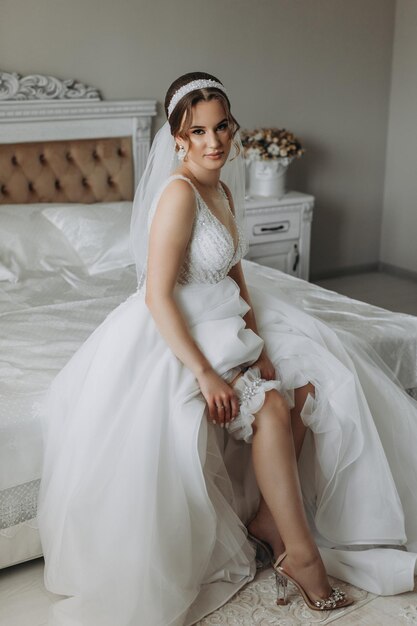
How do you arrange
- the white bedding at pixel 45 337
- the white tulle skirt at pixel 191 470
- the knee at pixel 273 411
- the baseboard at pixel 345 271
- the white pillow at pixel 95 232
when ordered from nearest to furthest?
the white tulle skirt at pixel 191 470 < the knee at pixel 273 411 < the white bedding at pixel 45 337 < the white pillow at pixel 95 232 < the baseboard at pixel 345 271

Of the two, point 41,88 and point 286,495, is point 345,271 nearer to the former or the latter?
point 41,88

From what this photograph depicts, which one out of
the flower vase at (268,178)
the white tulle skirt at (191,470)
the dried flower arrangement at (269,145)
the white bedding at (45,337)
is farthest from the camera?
the flower vase at (268,178)

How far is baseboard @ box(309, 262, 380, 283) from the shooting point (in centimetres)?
567

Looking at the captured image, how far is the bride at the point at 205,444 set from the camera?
2.03 m

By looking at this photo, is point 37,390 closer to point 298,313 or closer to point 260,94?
point 298,313

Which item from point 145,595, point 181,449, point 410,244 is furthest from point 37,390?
point 410,244

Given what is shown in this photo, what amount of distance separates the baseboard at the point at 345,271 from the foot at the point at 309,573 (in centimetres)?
366

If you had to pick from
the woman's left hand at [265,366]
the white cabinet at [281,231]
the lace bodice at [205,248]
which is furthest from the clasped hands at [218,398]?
the white cabinet at [281,231]

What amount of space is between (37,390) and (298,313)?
32.6 inches

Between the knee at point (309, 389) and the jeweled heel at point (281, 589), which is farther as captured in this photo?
the knee at point (309, 389)

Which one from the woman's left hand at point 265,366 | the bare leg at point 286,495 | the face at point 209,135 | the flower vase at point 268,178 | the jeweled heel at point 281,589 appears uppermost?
the face at point 209,135

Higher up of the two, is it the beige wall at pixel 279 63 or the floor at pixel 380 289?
the beige wall at pixel 279 63

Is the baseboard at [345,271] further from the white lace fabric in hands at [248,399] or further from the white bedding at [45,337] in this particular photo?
the white lace fabric in hands at [248,399]

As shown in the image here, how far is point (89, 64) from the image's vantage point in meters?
4.31
